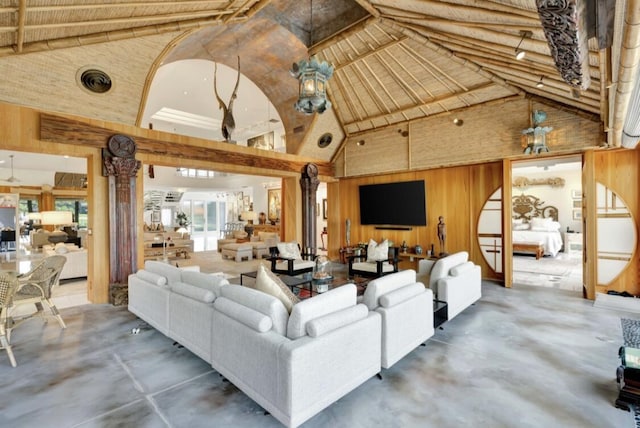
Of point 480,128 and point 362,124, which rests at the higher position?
point 362,124

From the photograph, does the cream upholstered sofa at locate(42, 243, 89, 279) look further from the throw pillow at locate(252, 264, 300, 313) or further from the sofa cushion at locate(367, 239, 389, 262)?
the sofa cushion at locate(367, 239, 389, 262)

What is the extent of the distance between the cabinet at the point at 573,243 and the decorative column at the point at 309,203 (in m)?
8.73

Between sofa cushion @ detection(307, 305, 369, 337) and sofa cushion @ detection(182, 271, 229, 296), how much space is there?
3.85ft

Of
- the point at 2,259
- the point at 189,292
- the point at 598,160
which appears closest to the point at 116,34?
the point at 189,292

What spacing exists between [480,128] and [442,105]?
91 cm

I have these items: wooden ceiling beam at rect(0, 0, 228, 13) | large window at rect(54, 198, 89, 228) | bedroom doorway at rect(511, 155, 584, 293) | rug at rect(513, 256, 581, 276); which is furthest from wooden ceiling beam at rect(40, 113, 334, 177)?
large window at rect(54, 198, 89, 228)

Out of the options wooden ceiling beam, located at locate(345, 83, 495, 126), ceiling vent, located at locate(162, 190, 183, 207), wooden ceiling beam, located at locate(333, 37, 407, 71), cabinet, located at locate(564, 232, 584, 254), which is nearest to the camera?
wooden ceiling beam, located at locate(333, 37, 407, 71)

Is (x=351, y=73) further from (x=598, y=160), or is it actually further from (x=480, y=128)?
(x=598, y=160)

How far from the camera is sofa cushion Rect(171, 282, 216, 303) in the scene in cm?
285

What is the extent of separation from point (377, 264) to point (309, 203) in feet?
10.4

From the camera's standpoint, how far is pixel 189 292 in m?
Result: 3.05

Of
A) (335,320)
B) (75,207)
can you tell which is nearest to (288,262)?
(335,320)

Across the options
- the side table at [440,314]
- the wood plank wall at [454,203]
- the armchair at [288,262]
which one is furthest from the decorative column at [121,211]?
the wood plank wall at [454,203]

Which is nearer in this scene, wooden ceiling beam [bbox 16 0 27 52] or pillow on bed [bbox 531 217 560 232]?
wooden ceiling beam [bbox 16 0 27 52]
